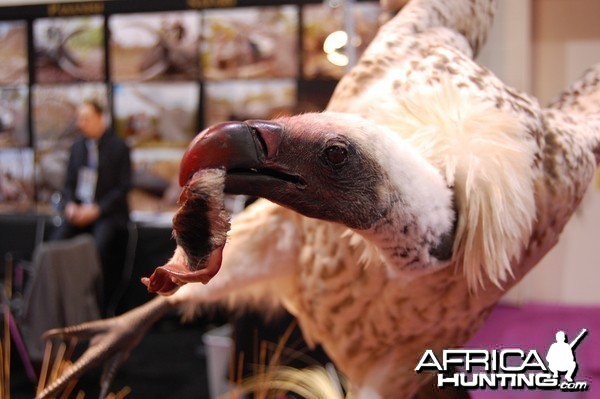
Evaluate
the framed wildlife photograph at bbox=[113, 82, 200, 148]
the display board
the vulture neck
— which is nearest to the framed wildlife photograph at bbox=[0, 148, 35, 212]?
the display board

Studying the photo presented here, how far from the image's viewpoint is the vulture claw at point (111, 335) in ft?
2.86

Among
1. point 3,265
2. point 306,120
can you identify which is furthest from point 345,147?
point 3,265

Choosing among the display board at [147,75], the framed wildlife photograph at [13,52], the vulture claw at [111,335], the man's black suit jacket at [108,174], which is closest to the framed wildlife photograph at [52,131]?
the display board at [147,75]

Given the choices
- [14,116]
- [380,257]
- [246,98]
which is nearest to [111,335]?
[380,257]

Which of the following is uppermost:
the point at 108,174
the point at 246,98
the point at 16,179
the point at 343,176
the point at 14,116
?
the point at 343,176

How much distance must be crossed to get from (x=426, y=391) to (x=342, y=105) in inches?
14.5

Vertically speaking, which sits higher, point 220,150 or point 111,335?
point 220,150

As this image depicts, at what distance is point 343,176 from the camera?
21.0 inches

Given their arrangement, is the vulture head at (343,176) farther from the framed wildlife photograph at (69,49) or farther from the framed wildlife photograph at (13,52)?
the framed wildlife photograph at (13,52)

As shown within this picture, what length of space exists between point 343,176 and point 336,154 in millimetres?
22

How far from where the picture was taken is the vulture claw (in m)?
0.87

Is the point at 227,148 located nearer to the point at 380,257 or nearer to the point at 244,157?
→ the point at 244,157

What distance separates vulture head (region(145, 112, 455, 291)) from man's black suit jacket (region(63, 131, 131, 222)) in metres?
2.21

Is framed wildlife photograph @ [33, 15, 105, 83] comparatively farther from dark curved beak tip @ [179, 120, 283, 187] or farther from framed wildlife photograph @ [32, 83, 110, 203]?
dark curved beak tip @ [179, 120, 283, 187]
